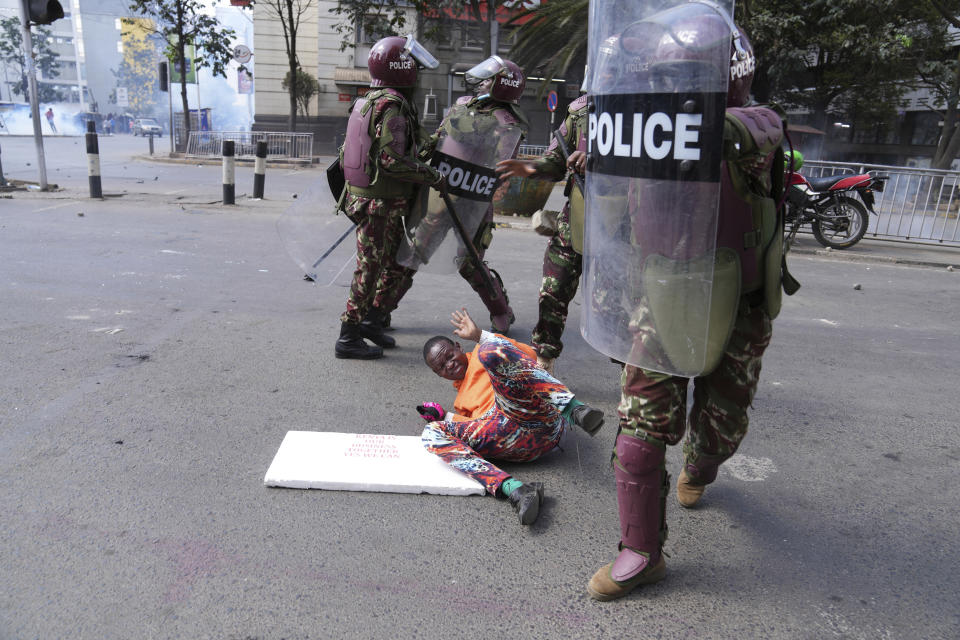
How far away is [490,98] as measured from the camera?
14.0ft

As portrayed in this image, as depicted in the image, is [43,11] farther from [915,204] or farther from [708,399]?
[915,204]

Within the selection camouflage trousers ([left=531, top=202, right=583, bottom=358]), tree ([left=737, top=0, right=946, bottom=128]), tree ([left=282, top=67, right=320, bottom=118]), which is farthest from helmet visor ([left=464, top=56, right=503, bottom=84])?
tree ([left=282, top=67, right=320, bottom=118])

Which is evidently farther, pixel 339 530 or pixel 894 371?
pixel 894 371

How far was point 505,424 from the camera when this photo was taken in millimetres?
Result: 2949

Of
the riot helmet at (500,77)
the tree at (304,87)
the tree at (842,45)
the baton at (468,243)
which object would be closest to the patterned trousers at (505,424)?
the baton at (468,243)

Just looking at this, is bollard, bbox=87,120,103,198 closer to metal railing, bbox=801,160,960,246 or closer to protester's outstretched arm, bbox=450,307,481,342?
protester's outstretched arm, bbox=450,307,481,342

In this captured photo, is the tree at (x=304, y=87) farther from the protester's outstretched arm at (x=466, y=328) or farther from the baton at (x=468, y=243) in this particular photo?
the protester's outstretched arm at (x=466, y=328)

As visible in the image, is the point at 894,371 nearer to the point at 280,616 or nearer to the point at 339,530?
the point at 339,530

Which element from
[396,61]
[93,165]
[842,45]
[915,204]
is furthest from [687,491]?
[842,45]

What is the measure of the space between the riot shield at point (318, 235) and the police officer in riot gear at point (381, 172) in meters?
0.26

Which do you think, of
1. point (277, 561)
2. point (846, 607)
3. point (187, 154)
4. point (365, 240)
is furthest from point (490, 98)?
point (187, 154)

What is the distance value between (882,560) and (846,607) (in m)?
0.40

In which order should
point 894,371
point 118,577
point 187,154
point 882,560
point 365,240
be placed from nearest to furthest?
point 118,577, point 882,560, point 365,240, point 894,371, point 187,154

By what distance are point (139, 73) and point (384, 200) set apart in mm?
75135
